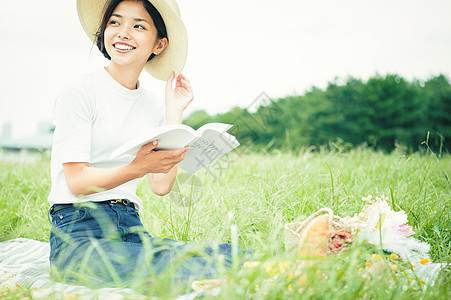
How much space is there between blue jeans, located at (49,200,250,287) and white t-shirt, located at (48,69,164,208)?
87 mm

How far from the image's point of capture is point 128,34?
2.16 m

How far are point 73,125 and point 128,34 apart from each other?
1.87ft

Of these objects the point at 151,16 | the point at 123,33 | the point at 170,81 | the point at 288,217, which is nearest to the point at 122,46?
the point at 123,33

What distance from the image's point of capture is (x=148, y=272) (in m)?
1.77

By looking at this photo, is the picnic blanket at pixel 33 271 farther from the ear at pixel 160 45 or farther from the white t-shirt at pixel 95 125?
the ear at pixel 160 45

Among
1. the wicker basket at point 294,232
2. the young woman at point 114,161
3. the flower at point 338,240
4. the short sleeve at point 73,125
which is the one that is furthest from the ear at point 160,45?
the flower at point 338,240

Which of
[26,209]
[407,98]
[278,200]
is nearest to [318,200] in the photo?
[278,200]

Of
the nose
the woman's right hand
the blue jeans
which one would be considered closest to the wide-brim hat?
the nose

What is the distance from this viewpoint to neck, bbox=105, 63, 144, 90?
224 centimetres

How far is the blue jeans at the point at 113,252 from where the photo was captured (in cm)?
175

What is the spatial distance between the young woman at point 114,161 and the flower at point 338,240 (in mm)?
493

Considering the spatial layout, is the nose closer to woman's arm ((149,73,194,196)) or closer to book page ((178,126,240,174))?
woman's arm ((149,73,194,196))

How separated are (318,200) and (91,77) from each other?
1.71m

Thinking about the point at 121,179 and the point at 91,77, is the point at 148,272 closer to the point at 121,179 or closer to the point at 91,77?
the point at 121,179
